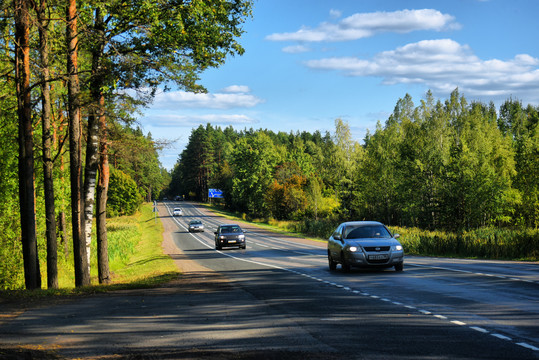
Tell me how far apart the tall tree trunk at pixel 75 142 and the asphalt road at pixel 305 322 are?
4.50m

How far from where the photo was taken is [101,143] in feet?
66.1

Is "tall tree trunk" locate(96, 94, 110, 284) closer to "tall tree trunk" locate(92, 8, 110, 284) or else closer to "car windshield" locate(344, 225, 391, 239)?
"tall tree trunk" locate(92, 8, 110, 284)

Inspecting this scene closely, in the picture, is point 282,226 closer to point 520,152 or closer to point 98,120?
Result: point 520,152

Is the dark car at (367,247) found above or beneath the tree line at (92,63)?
beneath

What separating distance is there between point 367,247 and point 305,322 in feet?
29.9

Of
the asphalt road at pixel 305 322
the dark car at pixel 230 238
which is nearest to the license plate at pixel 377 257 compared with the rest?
the asphalt road at pixel 305 322

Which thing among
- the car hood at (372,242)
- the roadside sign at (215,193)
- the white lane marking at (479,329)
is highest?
the roadside sign at (215,193)

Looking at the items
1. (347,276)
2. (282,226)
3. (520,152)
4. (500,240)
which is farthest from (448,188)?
(347,276)

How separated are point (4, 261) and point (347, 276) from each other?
17231 mm

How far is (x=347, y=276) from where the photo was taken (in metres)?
17.5

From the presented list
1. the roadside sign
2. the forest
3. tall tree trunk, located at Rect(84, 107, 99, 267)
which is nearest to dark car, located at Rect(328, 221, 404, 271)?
tall tree trunk, located at Rect(84, 107, 99, 267)

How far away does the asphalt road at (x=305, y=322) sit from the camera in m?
6.83

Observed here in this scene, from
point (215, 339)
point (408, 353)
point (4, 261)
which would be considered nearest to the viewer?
point (408, 353)

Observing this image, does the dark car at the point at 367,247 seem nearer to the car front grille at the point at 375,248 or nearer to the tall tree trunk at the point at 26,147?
the car front grille at the point at 375,248
